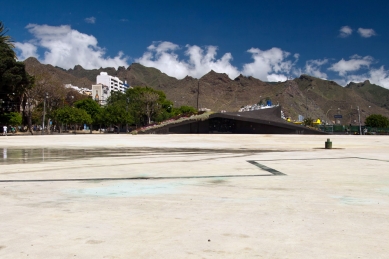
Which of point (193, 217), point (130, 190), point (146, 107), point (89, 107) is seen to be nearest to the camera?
point (193, 217)

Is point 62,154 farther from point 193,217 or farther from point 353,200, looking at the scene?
point 353,200

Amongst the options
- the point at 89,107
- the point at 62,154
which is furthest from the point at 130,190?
the point at 89,107

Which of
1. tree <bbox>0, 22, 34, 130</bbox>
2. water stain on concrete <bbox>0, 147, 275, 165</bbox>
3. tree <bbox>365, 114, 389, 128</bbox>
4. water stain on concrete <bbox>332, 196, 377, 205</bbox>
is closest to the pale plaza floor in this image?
water stain on concrete <bbox>332, 196, 377, 205</bbox>

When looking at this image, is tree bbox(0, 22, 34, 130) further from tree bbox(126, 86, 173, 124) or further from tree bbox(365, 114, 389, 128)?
tree bbox(365, 114, 389, 128)

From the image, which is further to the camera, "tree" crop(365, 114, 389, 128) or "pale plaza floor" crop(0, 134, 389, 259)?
"tree" crop(365, 114, 389, 128)

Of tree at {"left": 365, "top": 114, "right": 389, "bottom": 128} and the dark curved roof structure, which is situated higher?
tree at {"left": 365, "top": 114, "right": 389, "bottom": 128}

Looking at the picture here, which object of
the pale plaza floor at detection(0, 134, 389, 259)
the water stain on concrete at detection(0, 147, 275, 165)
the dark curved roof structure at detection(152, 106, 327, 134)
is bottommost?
the pale plaza floor at detection(0, 134, 389, 259)

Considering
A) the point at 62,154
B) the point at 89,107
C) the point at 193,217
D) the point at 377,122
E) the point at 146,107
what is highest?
the point at 89,107

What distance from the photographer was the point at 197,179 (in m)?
10.7

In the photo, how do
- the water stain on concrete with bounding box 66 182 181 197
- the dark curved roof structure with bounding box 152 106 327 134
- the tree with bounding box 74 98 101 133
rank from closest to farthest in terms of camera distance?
1. the water stain on concrete with bounding box 66 182 181 197
2. the dark curved roof structure with bounding box 152 106 327 134
3. the tree with bounding box 74 98 101 133

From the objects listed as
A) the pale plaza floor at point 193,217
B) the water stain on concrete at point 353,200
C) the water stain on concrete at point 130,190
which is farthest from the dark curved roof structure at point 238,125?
the water stain on concrete at point 353,200

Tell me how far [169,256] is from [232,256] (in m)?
0.74

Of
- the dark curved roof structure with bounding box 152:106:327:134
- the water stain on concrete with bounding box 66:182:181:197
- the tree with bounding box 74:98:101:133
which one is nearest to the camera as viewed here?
the water stain on concrete with bounding box 66:182:181:197

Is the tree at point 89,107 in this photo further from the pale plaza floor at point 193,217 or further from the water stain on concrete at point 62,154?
the pale plaza floor at point 193,217
